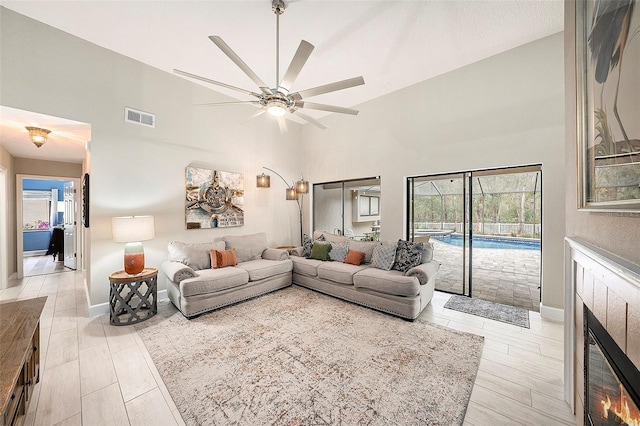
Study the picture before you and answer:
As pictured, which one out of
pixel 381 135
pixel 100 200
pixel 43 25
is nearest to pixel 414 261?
pixel 381 135

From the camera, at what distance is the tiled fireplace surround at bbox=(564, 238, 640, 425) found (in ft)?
2.76

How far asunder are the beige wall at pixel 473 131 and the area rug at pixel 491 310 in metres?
0.42

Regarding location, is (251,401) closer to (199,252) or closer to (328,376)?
(328,376)

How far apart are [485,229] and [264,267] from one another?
3.60 meters

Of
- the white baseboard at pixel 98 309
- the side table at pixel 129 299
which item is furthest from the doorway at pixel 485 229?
the white baseboard at pixel 98 309

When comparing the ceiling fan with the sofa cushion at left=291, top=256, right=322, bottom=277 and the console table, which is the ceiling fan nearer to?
the console table

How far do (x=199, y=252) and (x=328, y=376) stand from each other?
2686 millimetres

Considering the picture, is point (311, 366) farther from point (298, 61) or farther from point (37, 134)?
point (37, 134)

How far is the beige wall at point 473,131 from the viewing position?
317 cm

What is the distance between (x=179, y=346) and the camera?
2510 millimetres

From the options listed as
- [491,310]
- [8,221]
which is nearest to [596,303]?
[491,310]

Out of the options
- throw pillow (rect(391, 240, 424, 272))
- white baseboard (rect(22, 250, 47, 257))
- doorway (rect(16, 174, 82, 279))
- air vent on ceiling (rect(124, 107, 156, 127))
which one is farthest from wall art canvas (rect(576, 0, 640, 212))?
white baseboard (rect(22, 250, 47, 257))

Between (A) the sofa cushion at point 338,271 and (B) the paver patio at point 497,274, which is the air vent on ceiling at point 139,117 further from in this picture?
(B) the paver patio at point 497,274

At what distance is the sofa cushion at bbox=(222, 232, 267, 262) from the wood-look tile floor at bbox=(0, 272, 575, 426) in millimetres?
1756
